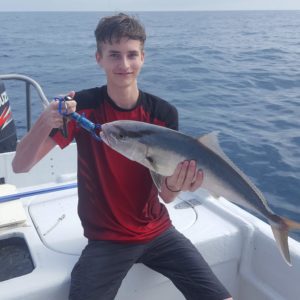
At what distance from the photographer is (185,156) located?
2.61m

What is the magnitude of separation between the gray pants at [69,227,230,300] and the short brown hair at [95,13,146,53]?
153 cm

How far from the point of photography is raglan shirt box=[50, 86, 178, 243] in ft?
10.2

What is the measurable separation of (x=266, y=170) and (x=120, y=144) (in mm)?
5723

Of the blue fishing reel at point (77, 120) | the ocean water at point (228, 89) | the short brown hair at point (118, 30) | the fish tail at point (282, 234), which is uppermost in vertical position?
the short brown hair at point (118, 30)

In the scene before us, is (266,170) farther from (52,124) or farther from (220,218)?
(52,124)

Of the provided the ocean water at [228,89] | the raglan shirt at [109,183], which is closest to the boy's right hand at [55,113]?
the raglan shirt at [109,183]

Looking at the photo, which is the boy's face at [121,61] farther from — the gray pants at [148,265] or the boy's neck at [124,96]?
the gray pants at [148,265]

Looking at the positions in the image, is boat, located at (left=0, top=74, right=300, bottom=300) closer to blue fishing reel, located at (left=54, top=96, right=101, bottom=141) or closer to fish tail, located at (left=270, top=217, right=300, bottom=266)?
fish tail, located at (left=270, top=217, right=300, bottom=266)

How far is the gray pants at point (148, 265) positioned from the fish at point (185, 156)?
0.64m

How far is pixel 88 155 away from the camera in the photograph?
3172 millimetres

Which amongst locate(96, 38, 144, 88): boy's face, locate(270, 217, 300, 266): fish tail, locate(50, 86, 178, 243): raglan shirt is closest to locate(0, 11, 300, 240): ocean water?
locate(96, 38, 144, 88): boy's face

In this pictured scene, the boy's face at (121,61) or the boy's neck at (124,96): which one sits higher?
the boy's face at (121,61)

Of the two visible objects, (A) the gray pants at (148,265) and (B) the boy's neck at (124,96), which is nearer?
(A) the gray pants at (148,265)

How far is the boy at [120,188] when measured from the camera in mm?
2986
